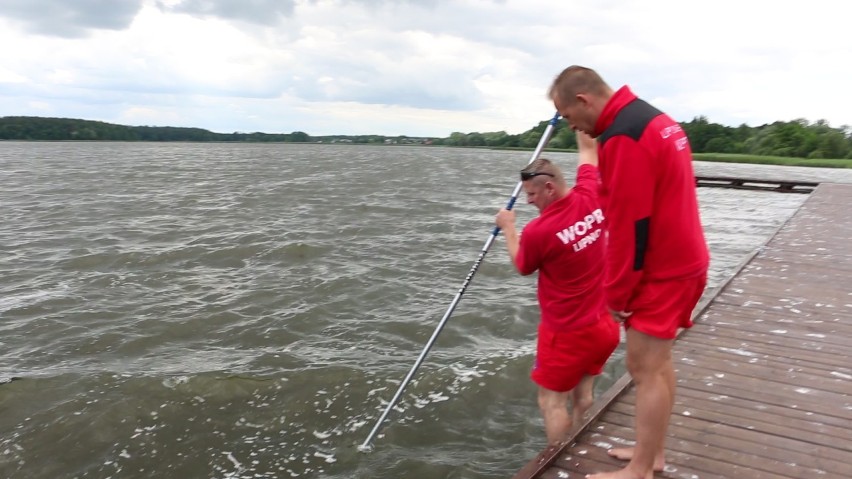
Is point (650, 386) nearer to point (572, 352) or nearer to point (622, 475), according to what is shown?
point (622, 475)

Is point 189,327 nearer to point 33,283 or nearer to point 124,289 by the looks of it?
point 124,289

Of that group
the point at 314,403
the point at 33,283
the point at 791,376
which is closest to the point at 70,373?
the point at 314,403

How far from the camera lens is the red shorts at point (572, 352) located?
12.8 feet

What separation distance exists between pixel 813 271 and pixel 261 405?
289 inches

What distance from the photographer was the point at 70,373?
7.19m

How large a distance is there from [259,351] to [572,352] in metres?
5.09

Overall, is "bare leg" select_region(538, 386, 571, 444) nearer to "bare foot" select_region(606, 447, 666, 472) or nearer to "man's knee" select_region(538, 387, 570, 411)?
"man's knee" select_region(538, 387, 570, 411)

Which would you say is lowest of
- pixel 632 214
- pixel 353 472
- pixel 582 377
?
pixel 353 472

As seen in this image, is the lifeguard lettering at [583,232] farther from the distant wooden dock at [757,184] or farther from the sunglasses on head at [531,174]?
the distant wooden dock at [757,184]

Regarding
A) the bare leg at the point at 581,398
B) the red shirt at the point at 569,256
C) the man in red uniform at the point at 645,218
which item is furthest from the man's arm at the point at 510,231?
the bare leg at the point at 581,398

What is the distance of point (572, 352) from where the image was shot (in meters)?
3.91

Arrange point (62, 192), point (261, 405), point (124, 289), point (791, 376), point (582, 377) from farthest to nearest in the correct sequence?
1. point (62, 192)
2. point (124, 289)
3. point (261, 405)
4. point (791, 376)
5. point (582, 377)

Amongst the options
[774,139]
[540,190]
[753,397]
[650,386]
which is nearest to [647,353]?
[650,386]

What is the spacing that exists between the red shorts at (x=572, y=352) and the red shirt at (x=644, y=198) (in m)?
0.90
